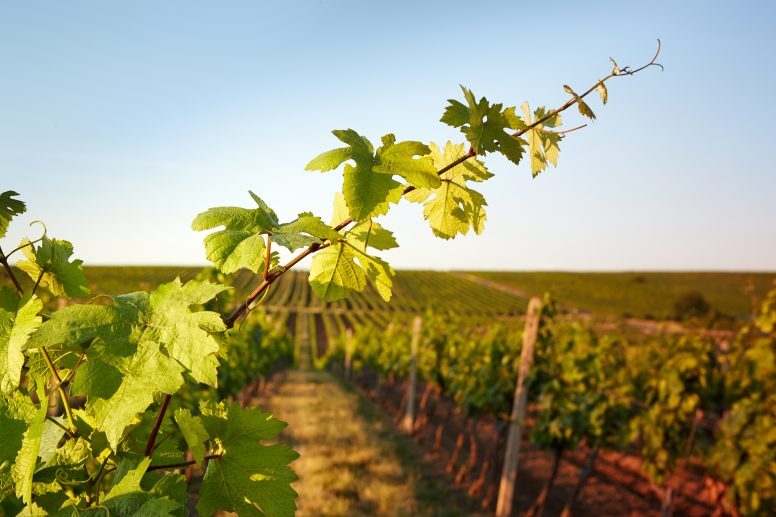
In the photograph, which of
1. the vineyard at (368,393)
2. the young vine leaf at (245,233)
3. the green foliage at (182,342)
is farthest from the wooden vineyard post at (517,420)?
the young vine leaf at (245,233)

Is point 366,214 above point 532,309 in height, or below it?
above

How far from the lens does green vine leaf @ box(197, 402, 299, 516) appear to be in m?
1.06

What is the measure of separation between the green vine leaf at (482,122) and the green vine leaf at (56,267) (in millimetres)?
928

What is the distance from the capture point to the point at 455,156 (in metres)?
1.24

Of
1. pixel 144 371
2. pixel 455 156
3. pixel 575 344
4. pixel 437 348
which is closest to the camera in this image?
pixel 144 371

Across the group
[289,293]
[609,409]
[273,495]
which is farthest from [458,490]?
[289,293]

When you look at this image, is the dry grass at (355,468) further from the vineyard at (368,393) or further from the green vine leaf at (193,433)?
the green vine leaf at (193,433)

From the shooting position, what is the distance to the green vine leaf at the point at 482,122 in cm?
108

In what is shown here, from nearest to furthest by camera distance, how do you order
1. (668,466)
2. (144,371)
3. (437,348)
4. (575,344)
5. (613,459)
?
(144,371)
(668,466)
(575,344)
(613,459)
(437,348)

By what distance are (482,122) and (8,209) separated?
117 centimetres

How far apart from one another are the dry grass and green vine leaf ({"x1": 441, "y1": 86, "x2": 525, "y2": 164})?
22.7ft

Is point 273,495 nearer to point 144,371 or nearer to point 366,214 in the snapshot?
point 144,371

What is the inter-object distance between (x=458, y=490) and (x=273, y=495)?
8362mm

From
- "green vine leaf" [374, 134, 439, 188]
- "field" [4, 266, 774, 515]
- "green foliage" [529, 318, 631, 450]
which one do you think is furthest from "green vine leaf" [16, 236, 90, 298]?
"green foliage" [529, 318, 631, 450]
